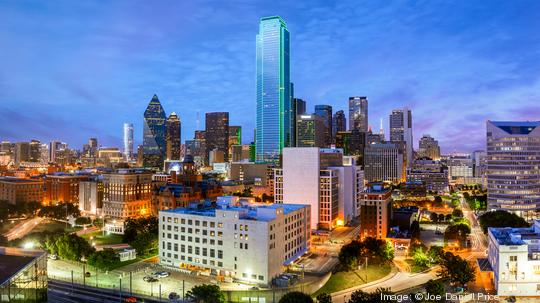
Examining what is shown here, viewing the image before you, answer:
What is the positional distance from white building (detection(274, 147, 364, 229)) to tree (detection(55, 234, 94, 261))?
2257 inches

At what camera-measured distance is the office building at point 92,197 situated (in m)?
142

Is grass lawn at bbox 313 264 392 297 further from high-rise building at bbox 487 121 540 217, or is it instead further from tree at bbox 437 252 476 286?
high-rise building at bbox 487 121 540 217

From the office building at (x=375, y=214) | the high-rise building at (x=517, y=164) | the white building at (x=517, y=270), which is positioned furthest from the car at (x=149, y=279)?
the high-rise building at (x=517, y=164)

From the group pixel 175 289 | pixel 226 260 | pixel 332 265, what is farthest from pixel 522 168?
pixel 175 289

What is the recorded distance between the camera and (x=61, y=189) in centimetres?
15975

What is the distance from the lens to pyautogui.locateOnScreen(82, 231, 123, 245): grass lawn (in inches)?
3915

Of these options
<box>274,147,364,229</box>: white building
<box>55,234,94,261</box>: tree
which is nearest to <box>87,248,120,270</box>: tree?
<box>55,234,94,261</box>: tree

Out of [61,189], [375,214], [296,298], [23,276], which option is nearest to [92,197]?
[61,189]

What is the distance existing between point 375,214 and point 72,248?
63.4m

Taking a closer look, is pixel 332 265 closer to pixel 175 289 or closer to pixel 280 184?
pixel 175 289

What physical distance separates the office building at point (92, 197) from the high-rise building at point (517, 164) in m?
128

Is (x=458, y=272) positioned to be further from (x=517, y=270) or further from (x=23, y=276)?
(x=23, y=276)

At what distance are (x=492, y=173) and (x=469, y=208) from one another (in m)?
38.8

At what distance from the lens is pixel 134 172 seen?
5266 inches
